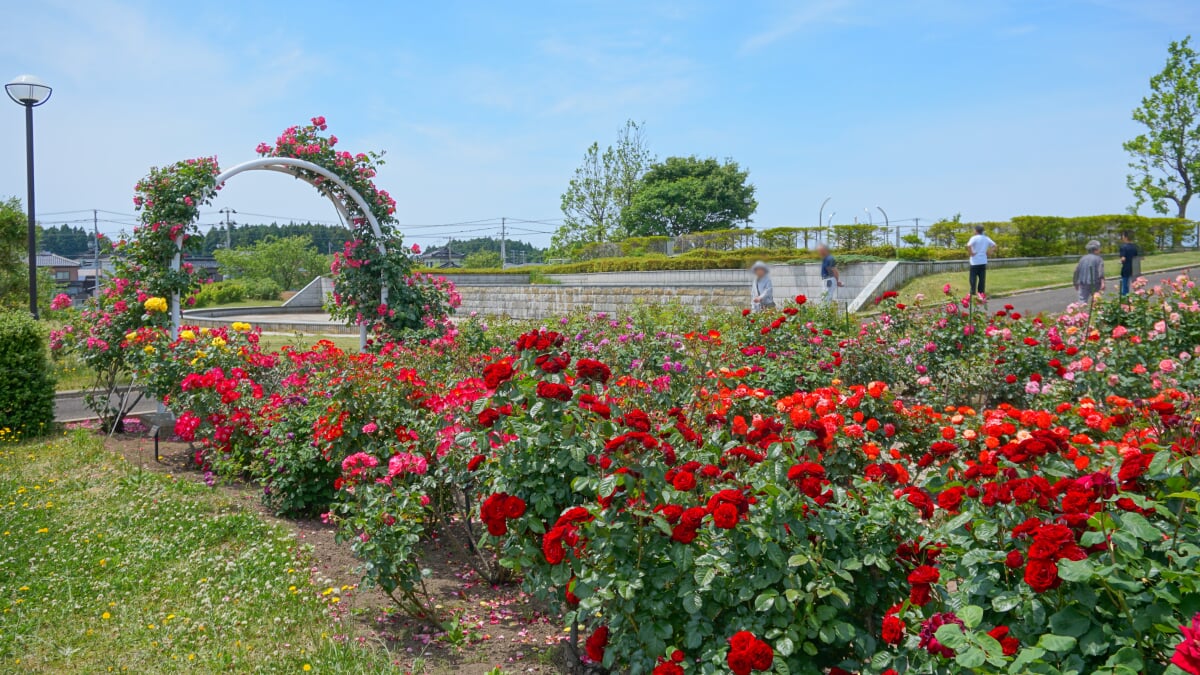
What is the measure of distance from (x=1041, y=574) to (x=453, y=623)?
2.41 m

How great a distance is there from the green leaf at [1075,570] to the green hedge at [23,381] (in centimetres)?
896

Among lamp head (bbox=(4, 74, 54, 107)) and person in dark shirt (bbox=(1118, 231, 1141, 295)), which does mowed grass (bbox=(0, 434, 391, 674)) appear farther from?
person in dark shirt (bbox=(1118, 231, 1141, 295))

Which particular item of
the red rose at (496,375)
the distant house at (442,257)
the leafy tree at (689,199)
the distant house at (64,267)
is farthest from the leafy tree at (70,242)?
the red rose at (496,375)

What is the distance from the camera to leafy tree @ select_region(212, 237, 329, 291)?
38594mm

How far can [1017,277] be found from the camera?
2014cm

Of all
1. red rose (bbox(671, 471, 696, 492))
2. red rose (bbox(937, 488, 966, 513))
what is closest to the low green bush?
red rose (bbox(671, 471, 696, 492))

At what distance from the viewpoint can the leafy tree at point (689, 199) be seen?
133ft

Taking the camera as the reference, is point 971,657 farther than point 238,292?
No

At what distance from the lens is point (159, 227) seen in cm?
859

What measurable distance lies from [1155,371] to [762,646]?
4966mm

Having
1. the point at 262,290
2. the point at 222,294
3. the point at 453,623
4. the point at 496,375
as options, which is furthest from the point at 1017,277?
the point at 222,294

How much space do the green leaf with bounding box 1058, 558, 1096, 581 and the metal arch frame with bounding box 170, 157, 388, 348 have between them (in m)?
8.40

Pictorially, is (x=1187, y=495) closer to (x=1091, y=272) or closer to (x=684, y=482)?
(x=684, y=482)

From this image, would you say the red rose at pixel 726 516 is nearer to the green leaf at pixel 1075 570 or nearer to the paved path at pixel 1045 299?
the green leaf at pixel 1075 570
